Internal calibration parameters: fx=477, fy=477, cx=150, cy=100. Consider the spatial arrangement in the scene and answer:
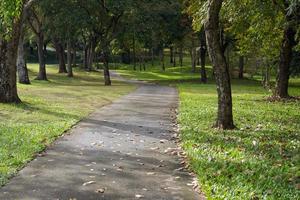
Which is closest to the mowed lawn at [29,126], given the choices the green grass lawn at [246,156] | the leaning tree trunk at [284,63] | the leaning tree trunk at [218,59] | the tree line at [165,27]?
the tree line at [165,27]

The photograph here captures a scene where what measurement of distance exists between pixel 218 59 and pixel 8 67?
9896mm

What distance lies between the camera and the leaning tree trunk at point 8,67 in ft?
61.6

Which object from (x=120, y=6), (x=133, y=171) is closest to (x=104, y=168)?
(x=133, y=171)

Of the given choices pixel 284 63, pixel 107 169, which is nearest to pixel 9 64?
pixel 107 169

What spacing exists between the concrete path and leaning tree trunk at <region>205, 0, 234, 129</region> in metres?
1.59

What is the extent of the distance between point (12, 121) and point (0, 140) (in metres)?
3.57

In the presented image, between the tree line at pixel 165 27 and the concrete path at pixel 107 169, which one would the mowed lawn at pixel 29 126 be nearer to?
the concrete path at pixel 107 169

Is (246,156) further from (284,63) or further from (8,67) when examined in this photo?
(284,63)

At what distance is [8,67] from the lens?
18922 mm

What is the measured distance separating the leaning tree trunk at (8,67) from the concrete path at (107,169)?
688cm

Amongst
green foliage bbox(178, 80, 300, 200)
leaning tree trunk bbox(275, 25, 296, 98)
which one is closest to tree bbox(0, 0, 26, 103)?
green foliage bbox(178, 80, 300, 200)

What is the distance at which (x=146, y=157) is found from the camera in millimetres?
9219

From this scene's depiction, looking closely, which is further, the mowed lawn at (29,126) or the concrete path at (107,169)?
the mowed lawn at (29,126)

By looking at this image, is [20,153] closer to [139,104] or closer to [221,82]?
[221,82]
